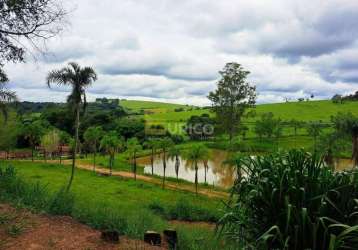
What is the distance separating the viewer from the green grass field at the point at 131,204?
26.6ft

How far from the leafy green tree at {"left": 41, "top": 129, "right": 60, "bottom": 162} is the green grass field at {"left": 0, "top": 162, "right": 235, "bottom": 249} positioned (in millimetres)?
14130

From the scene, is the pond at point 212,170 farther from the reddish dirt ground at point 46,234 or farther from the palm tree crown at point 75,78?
the reddish dirt ground at point 46,234

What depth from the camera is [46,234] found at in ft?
22.7

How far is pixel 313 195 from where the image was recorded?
523cm

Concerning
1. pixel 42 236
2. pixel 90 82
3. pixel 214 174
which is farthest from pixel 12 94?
pixel 214 174

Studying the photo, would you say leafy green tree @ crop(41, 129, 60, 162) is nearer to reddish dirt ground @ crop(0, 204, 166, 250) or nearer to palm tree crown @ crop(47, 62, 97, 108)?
palm tree crown @ crop(47, 62, 97, 108)

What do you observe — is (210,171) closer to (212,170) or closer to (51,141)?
(212,170)

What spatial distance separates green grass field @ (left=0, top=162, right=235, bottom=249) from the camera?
320 inches

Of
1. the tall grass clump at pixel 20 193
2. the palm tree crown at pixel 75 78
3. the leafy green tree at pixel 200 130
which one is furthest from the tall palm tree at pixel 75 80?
the leafy green tree at pixel 200 130

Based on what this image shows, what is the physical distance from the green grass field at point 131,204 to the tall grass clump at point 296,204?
0.83 meters

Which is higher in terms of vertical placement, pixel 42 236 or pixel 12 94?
pixel 12 94

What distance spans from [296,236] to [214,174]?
42.1m

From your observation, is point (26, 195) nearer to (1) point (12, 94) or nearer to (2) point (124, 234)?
(2) point (124, 234)

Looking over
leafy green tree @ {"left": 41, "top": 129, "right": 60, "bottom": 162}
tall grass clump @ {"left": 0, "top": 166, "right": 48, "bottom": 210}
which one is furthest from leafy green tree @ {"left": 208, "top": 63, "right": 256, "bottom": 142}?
tall grass clump @ {"left": 0, "top": 166, "right": 48, "bottom": 210}
